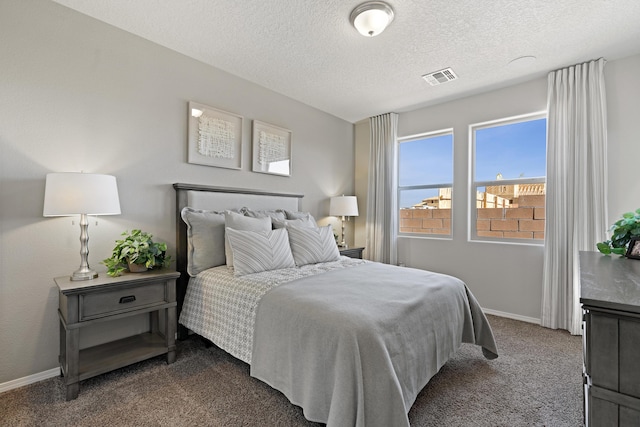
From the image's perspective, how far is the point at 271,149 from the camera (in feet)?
11.0

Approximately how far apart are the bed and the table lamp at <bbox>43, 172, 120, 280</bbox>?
2.06ft

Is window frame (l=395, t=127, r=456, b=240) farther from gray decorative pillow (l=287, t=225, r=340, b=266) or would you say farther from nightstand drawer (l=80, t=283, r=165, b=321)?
nightstand drawer (l=80, t=283, r=165, b=321)

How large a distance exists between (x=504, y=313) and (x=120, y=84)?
4.37 m

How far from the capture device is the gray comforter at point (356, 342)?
1.23 meters

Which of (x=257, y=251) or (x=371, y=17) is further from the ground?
(x=371, y=17)

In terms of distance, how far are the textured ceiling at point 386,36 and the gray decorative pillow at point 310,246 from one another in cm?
163

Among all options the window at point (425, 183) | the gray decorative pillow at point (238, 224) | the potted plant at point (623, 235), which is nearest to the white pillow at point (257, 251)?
the gray decorative pillow at point (238, 224)

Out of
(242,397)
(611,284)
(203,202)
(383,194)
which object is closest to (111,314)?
(242,397)

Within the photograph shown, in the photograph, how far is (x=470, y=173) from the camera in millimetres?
3516

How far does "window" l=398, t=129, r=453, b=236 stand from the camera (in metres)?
3.76

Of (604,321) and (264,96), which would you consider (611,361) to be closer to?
(604,321)

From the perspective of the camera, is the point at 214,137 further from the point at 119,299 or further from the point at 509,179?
the point at 509,179

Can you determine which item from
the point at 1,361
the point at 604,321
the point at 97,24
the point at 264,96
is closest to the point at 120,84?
the point at 97,24

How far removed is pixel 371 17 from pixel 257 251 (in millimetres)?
1902
